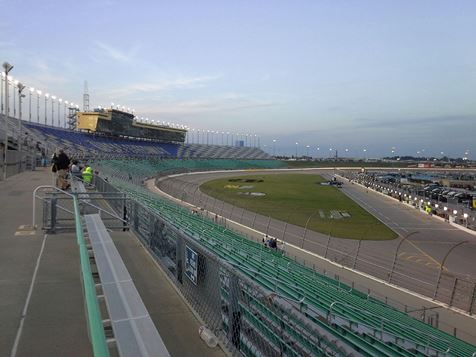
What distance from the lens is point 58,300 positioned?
268 inches

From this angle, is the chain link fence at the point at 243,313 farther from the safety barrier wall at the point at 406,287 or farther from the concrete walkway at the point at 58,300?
the safety barrier wall at the point at 406,287

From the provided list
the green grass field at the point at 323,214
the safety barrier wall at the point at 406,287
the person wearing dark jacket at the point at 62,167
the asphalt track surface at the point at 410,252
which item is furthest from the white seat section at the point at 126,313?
the green grass field at the point at 323,214

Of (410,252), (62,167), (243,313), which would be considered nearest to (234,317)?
(243,313)

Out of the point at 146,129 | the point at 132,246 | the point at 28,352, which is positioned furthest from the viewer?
the point at 146,129

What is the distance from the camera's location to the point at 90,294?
310 centimetres

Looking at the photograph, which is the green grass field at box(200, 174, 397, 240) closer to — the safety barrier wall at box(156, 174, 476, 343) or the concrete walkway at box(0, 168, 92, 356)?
the safety barrier wall at box(156, 174, 476, 343)

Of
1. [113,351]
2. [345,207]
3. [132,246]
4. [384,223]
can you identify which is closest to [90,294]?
[113,351]

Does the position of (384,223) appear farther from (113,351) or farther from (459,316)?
(113,351)

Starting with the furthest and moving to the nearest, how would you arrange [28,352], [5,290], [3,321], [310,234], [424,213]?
1. [424,213]
2. [310,234]
3. [5,290]
4. [3,321]
5. [28,352]

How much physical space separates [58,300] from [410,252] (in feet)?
80.6

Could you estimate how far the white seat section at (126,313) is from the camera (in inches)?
144

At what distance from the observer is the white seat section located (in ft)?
12.0

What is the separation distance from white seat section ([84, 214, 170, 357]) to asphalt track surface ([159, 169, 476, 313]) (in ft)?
39.9

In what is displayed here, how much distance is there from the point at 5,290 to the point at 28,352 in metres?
2.56
